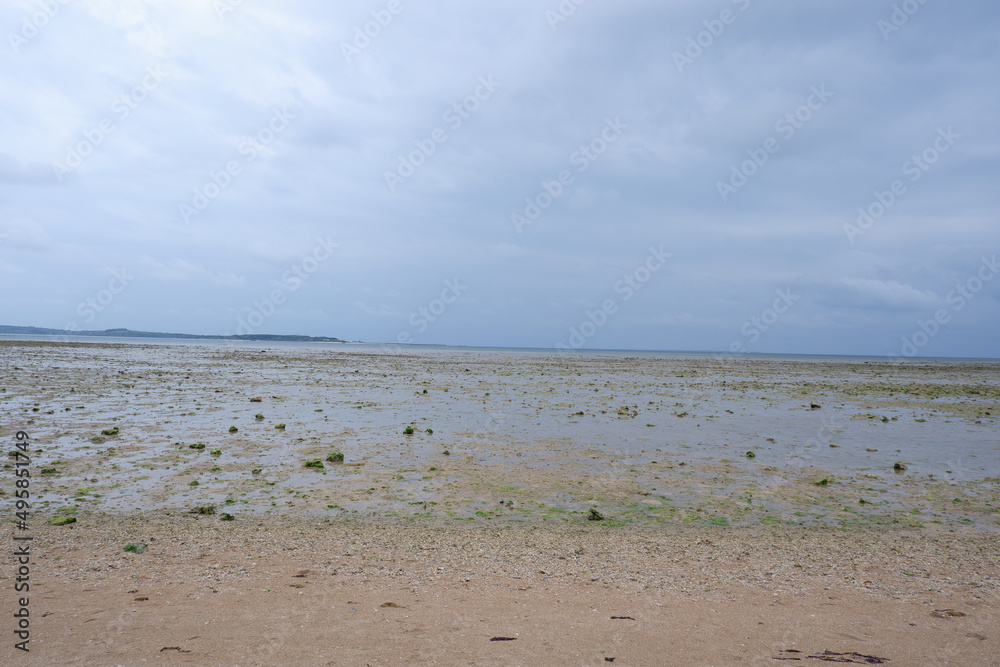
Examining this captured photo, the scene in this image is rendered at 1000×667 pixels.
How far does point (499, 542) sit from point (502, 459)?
22.1 ft

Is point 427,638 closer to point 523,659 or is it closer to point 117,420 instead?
point 523,659

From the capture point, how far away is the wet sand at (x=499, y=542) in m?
5.77

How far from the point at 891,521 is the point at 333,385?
31.9 m

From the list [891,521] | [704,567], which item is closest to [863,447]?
[891,521]

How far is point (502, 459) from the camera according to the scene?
50.7 feet

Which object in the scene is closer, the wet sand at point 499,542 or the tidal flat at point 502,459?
the wet sand at point 499,542

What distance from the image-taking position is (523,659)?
5375 mm

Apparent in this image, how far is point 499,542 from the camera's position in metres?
8.74

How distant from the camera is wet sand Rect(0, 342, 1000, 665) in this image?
18.9ft

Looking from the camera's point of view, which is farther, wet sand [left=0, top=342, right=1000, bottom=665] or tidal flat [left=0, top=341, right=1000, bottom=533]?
tidal flat [left=0, top=341, right=1000, bottom=533]

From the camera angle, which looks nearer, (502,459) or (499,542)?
(499,542)

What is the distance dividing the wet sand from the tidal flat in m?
0.11

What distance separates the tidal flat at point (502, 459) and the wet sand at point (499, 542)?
0.11 meters

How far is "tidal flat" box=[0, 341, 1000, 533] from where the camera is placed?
10.9 metres
